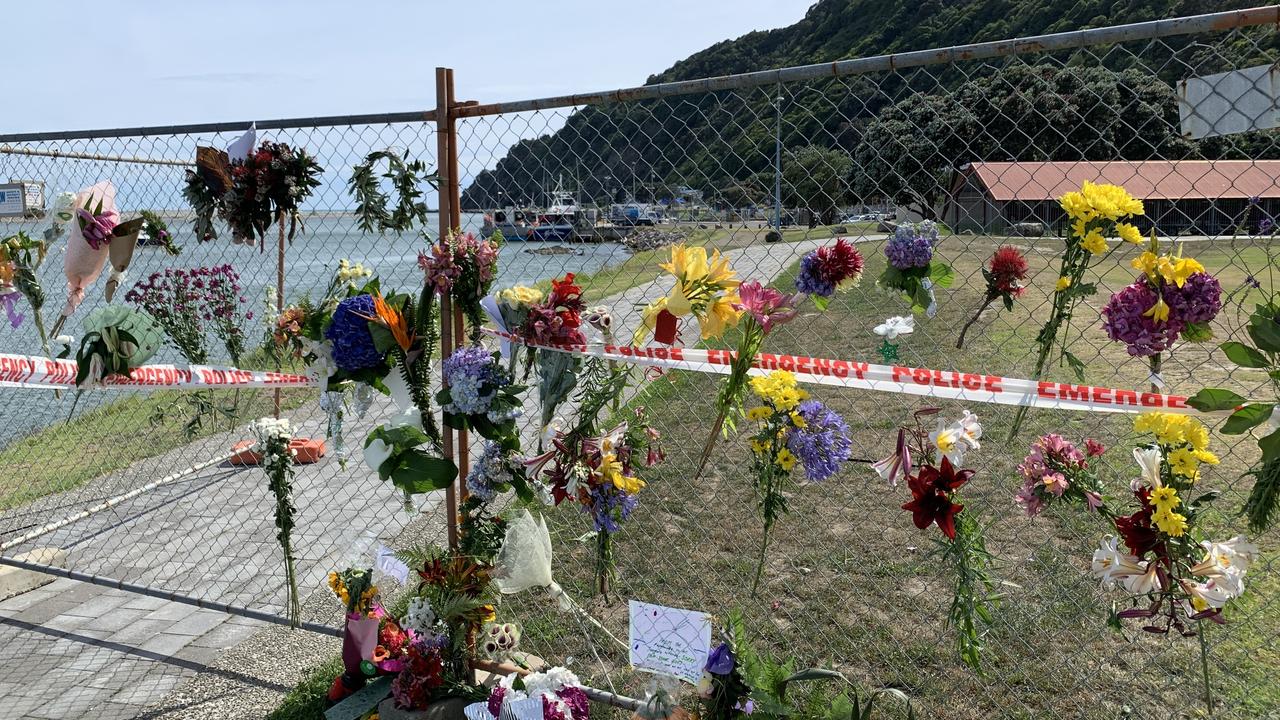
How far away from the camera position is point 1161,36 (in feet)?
6.20

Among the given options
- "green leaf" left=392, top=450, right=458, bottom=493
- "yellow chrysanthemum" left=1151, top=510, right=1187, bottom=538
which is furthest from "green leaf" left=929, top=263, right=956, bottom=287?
"green leaf" left=392, top=450, right=458, bottom=493

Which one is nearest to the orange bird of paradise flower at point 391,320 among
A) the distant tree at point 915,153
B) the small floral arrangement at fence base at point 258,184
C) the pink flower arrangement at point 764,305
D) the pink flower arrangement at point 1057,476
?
the small floral arrangement at fence base at point 258,184

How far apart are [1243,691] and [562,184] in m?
2.67

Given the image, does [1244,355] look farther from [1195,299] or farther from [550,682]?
[550,682]

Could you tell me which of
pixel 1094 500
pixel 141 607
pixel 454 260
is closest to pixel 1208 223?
pixel 1094 500

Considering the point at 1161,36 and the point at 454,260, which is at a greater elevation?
the point at 1161,36

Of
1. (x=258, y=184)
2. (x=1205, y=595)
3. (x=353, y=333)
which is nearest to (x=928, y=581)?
(x=1205, y=595)

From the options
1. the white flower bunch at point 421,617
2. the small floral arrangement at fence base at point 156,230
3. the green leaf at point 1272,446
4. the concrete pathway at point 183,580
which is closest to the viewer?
the green leaf at point 1272,446

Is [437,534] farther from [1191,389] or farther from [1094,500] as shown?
[1191,389]

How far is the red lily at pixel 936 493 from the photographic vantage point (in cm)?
195

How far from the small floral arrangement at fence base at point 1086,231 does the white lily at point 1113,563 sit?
1.35 ft

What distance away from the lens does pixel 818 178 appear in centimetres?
212

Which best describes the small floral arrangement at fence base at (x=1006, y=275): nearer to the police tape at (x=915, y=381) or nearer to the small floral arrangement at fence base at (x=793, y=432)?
the police tape at (x=915, y=381)

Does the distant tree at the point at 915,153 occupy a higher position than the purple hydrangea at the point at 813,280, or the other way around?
the distant tree at the point at 915,153
